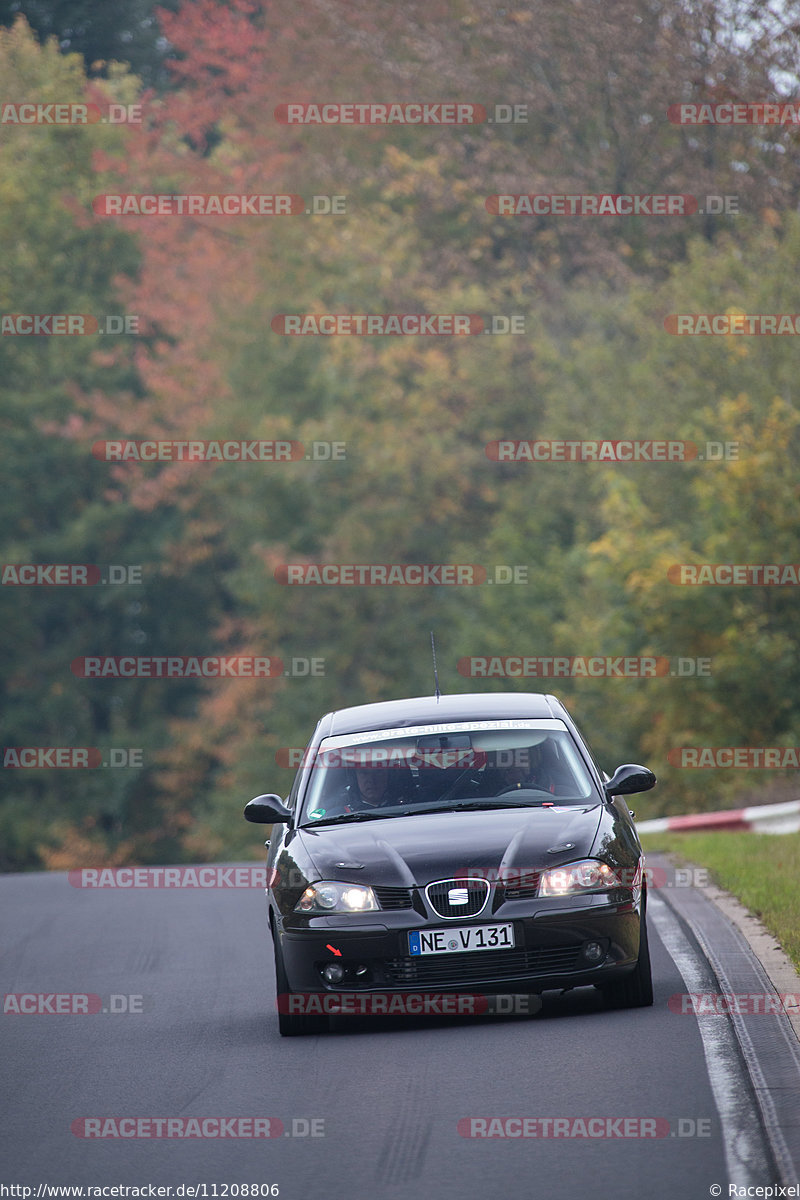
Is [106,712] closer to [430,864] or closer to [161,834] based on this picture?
[161,834]

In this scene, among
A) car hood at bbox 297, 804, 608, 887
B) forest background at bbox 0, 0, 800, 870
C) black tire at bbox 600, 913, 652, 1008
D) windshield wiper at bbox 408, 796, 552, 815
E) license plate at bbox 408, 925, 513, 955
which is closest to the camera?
license plate at bbox 408, 925, 513, 955

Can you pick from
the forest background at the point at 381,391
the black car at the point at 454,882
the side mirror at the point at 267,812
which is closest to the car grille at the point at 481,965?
the black car at the point at 454,882

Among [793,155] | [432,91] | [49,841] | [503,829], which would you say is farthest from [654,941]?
[49,841]

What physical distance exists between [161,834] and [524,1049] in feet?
143

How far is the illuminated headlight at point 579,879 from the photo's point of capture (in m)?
8.82

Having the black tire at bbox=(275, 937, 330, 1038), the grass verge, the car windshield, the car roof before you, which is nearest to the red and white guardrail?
the grass verge

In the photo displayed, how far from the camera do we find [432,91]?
146 ft

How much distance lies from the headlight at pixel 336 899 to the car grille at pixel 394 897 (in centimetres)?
3

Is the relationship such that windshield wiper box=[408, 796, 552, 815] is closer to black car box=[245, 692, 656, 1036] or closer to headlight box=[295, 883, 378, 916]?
black car box=[245, 692, 656, 1036]

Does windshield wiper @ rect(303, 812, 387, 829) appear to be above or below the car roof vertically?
below

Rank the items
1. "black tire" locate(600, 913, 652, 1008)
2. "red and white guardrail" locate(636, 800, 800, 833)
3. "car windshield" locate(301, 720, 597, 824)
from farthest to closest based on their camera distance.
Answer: "red and white guardrail" locate(636, 800, 800, 833)
"car windshield" locate(301, 720, 597, 824)
"black tire" locate(600, 913, 652, 1008)

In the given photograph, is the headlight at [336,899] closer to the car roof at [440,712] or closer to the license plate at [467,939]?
the license plate at [467,939]

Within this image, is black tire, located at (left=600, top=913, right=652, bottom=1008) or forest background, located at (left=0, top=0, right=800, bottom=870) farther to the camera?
forest background, located at (left=0, top=0, right=800, bottom=870)

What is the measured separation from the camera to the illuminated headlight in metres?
8.82
